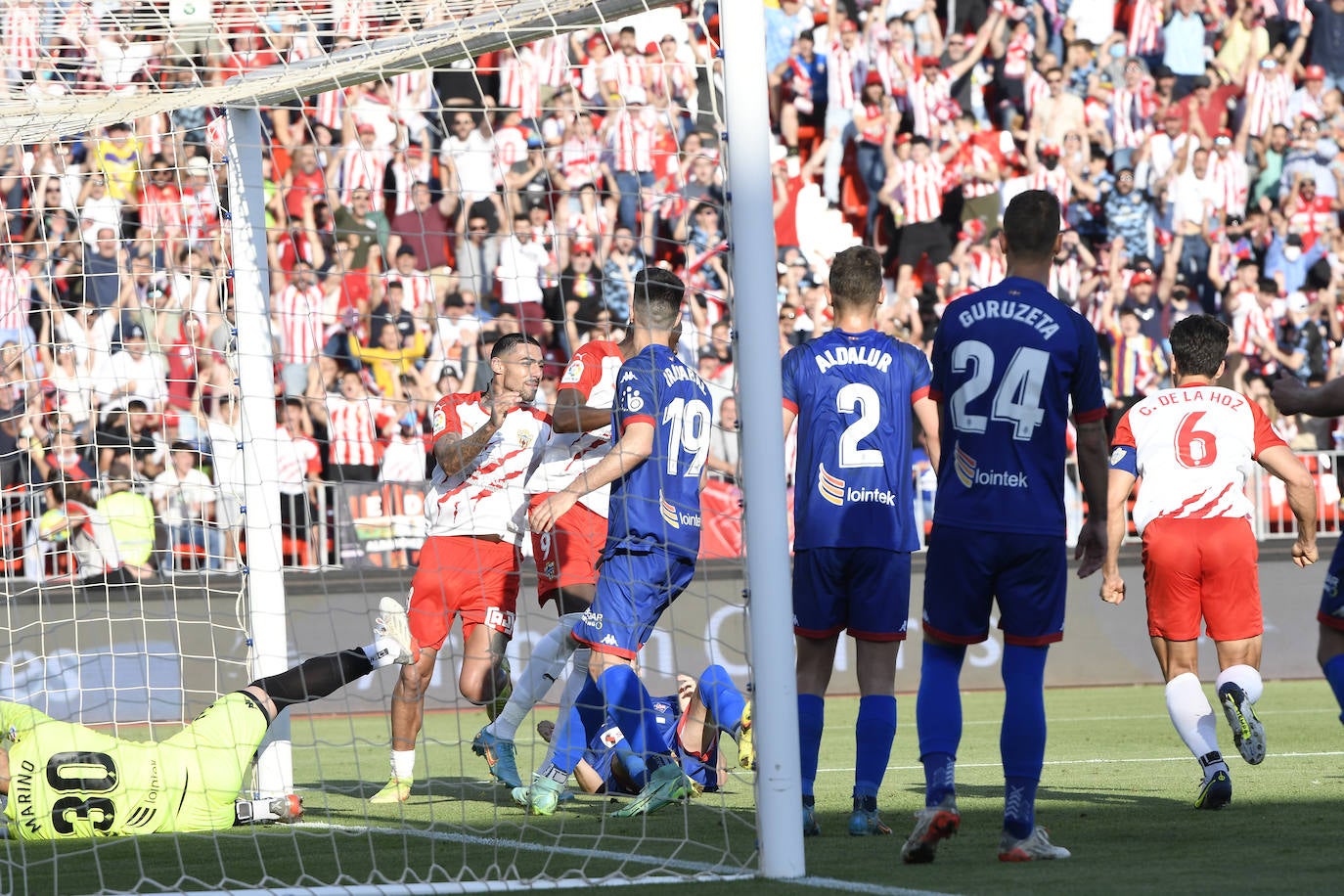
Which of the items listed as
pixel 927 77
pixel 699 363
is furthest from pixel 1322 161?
pixel 699 363

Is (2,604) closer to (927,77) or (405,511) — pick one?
(405,511)

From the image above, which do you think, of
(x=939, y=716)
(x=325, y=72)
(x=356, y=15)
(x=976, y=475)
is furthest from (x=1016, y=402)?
(x=356, y=15)

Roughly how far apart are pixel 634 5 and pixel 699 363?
956 cm

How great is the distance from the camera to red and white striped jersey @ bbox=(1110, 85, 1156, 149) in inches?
734

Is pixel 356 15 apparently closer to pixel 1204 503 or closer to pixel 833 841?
pixel 833 841

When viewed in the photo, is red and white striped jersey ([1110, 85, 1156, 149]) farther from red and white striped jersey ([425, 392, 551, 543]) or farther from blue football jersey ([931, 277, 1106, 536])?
blue football jersey ([931, 277, 1106, 536])

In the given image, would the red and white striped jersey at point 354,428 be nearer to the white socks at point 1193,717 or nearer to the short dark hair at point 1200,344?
the short dark hair at point 1200,344

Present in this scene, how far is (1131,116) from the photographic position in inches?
738

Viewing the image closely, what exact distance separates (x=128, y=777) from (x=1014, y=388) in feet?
12.5

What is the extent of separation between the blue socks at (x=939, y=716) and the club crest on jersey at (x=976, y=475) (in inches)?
20.8

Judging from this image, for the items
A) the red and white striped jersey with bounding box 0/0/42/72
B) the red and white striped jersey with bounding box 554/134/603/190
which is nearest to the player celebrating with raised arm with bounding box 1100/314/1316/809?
the red and white striped jersey with bounding box 0/0/42/72

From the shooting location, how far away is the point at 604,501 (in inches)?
317

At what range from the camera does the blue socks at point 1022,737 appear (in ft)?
17.3

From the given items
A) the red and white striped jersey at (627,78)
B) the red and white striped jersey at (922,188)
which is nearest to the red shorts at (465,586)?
the red and white striped jersey at (627,78)
